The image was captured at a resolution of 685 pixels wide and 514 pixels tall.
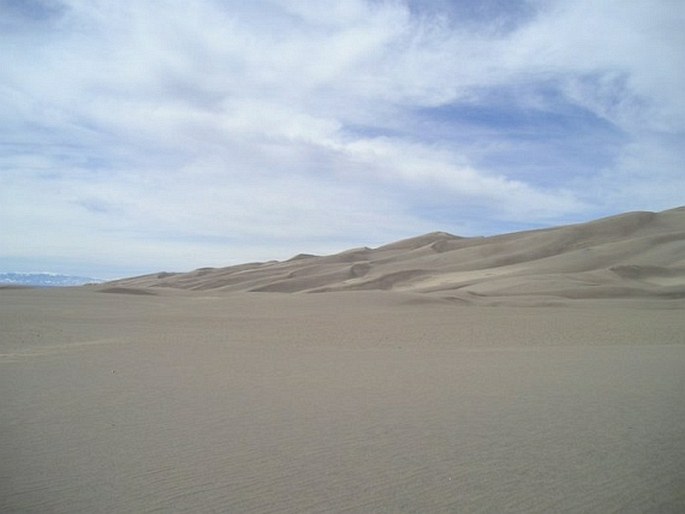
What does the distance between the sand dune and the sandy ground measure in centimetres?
2694

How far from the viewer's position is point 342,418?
862 cm

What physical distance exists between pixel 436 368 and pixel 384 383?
2.45 m

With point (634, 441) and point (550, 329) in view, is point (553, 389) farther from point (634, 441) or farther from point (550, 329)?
point (550, 329)

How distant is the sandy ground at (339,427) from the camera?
18.7ft

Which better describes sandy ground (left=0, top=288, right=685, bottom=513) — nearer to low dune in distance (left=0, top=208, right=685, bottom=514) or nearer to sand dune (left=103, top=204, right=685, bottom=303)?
low dune in distance (left=0, top=208, right=685, bottom=514)

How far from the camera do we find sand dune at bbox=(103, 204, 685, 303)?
4738cm

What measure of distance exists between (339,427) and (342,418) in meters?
0.50

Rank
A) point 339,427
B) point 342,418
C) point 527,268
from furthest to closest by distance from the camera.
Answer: point 527,268 → point 342,418 → point 339,427

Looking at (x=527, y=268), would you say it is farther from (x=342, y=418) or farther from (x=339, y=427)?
(x=339, y=427)

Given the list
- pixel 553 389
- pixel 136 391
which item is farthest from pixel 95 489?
pixel 553 389

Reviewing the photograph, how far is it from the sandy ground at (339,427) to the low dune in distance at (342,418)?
3 centimetres

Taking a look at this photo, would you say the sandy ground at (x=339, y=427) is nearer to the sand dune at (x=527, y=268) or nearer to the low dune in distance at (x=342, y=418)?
the low dune in distance at (x=342, y=418)

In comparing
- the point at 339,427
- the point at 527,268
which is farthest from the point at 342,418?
the point at 527,268

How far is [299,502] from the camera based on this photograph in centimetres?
554
